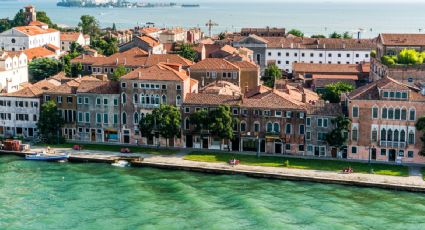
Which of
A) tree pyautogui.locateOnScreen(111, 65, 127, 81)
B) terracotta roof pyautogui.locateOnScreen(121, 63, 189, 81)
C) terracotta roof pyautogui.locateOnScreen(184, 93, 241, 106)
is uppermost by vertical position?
tree pyautogui.locateOnScreen(111, 65, 127, 81)

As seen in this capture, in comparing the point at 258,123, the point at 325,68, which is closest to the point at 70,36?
the point at 325,68

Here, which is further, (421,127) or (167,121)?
(167,121)

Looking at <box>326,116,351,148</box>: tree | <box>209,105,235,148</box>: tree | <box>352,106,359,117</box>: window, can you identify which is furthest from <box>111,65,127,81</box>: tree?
<box>352,106,359,117</box>: window

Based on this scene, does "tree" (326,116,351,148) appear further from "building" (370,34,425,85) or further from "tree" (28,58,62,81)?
"tree" (28,58,62,81)

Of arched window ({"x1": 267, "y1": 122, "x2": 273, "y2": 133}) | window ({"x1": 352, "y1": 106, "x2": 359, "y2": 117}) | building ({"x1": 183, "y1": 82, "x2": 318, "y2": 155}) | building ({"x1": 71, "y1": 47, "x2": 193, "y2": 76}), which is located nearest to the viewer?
window ({"x1": 352, "y1": 106, "x2": 359, "y2": 117})

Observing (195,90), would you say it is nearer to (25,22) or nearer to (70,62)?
(70,62)

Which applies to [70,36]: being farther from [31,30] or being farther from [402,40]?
[402,40]
